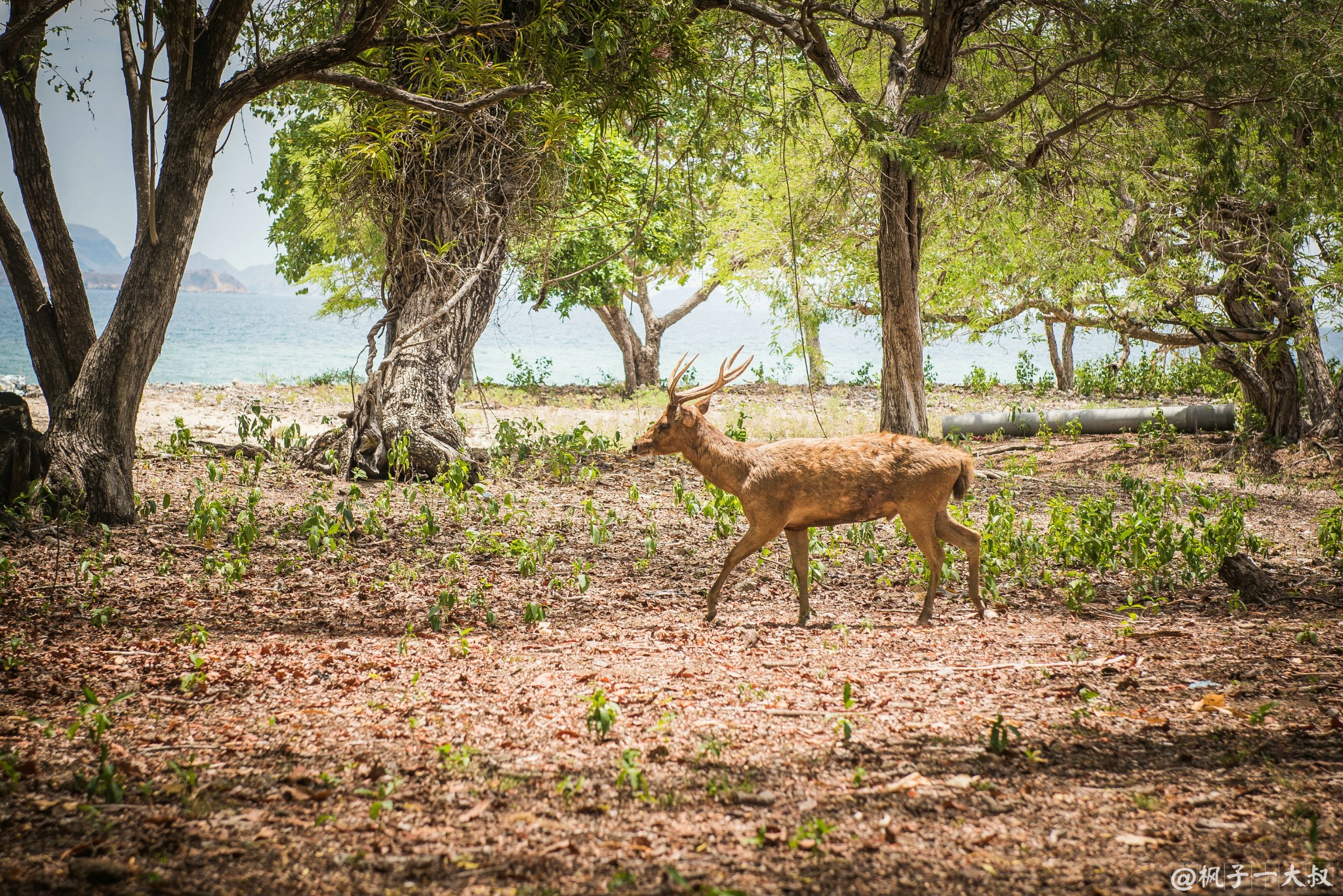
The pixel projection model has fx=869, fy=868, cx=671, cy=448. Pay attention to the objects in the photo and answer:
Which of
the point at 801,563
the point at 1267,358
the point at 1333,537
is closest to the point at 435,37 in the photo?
the point at 801,563

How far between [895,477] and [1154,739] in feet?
7.47

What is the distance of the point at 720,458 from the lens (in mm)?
5680

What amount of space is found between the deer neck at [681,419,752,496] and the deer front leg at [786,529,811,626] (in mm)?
484

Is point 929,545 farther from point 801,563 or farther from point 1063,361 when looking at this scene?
point 1063,361

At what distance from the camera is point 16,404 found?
21.9ft

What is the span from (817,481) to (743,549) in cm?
64

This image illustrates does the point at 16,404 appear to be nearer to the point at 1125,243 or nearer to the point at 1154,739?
the point at 1154,739

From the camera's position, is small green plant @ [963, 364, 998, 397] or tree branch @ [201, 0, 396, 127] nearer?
tree branch @ [201, 0, 396, 127]

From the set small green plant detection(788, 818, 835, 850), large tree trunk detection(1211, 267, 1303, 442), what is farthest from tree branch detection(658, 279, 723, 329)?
small green plant detection(788, 818, 835, 850)

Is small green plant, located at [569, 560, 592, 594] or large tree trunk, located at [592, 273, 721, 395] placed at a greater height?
large tree trunk, located at [592, 273, 721, 395]

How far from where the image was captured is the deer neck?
5648 mm

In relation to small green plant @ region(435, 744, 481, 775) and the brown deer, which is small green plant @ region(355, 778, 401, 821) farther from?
the brown deer

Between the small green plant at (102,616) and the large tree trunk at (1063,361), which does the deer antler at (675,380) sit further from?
the large tree trunk at (1063,361)

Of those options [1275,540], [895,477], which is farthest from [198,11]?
[1275,540]
